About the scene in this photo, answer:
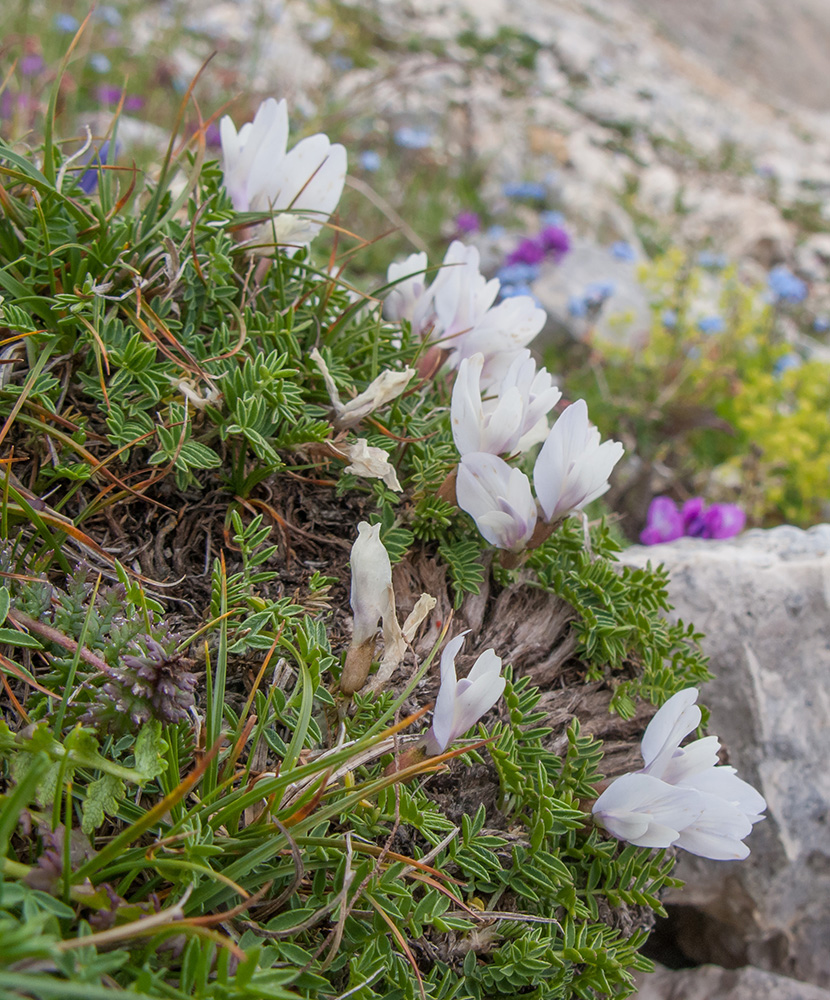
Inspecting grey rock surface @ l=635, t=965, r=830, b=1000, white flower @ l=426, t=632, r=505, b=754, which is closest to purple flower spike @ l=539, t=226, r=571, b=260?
grey rock surface @ l=635, t=965, r=830, b=1000

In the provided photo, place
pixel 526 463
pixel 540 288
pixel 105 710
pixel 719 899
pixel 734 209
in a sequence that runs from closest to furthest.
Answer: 1. pixel 105 710
2. pixel 526 463
3. pixel 719 899
4. pixel 540 288
5. pixel 734 209

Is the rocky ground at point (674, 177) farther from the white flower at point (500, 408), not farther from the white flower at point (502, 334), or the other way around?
the white flower at point (500, 408)

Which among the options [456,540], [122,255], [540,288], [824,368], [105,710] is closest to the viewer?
[105,710]

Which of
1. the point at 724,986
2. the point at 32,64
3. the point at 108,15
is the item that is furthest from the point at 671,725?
the point at 108,15

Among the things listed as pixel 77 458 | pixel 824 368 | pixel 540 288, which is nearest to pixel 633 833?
pixel 77 458

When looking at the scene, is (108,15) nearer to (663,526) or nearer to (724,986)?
(663,526)

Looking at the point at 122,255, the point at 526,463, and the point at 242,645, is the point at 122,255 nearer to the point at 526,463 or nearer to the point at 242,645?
the point at 242,645
